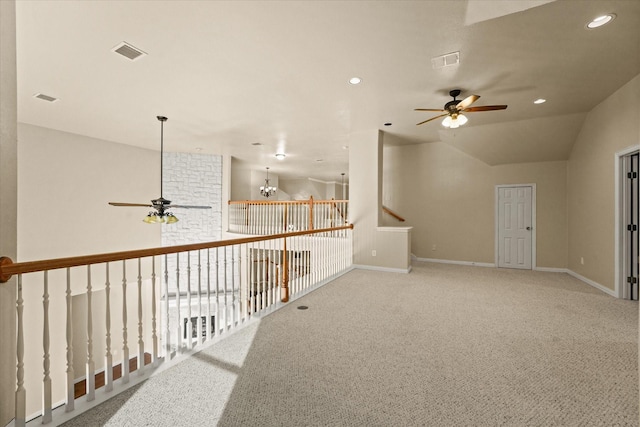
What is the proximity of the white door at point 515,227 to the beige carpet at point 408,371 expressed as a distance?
2.63 m

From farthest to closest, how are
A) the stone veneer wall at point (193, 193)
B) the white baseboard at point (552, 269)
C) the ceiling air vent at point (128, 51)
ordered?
the stone veneer wall at point (193, 193), the white baseboard at point (552, 269), the ceiling air vent at point (128, 51)

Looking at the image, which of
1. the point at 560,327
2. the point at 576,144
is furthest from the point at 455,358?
the point at 576,144

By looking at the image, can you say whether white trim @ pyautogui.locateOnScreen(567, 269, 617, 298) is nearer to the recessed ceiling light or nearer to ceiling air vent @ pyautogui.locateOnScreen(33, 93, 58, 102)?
the recessed ceiling light

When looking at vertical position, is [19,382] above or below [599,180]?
below

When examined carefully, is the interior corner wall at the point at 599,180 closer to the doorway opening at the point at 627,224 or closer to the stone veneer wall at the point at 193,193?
the doorway opening at the point at 627,224

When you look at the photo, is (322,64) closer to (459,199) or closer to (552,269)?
(459,199)

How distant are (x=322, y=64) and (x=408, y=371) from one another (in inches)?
127

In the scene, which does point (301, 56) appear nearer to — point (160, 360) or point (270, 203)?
point (160, 360)

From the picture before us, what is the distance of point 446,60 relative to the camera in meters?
3.02

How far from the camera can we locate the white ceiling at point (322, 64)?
7.69 feet

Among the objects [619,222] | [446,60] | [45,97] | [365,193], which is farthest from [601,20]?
[45,97]

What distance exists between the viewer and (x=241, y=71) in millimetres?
3346

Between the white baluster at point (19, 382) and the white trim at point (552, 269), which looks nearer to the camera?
the white baluster at point (19, 382)

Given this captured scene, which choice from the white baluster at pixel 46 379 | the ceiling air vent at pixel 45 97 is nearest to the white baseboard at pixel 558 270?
the white baluster at pixel 46 379
